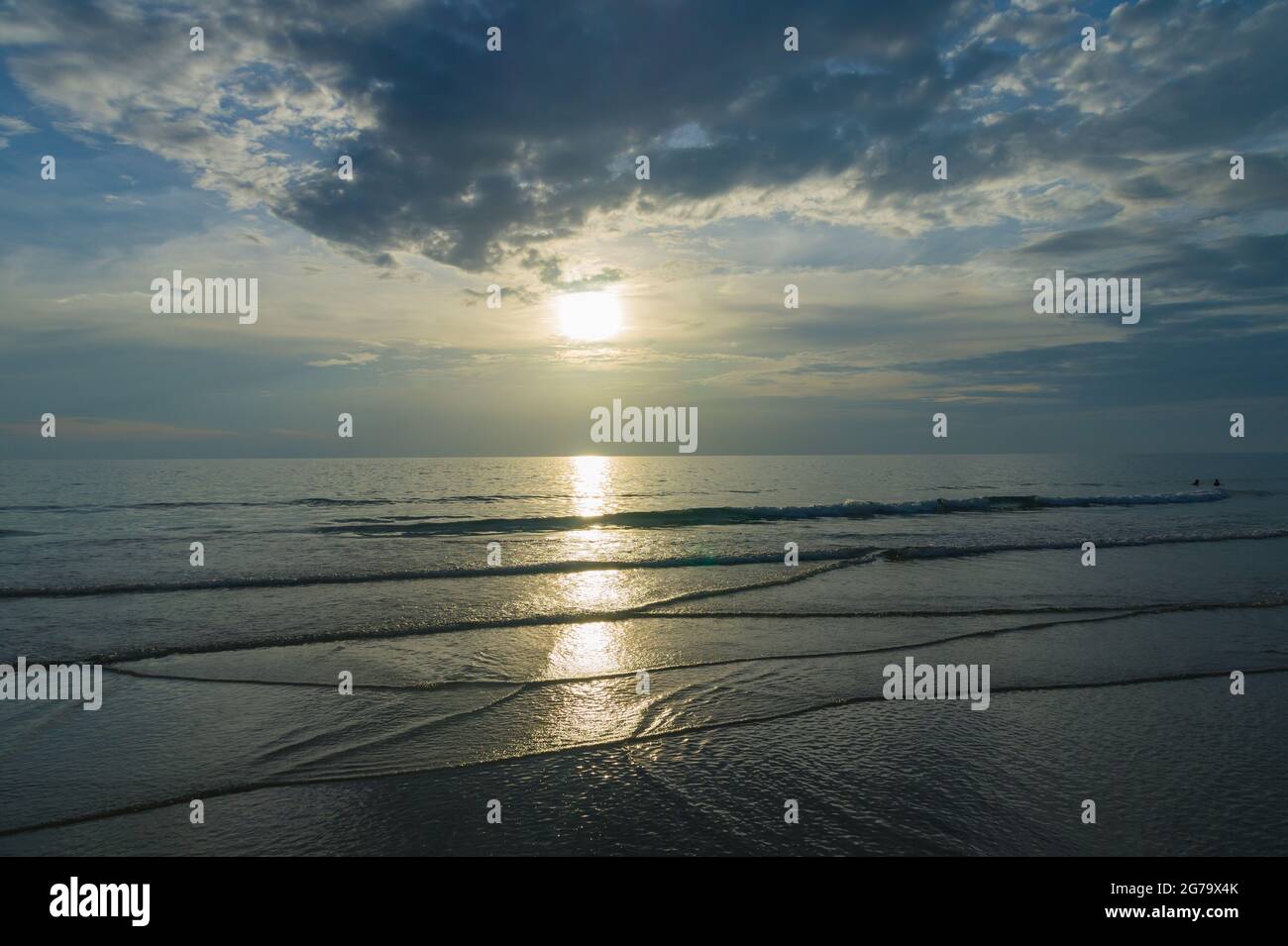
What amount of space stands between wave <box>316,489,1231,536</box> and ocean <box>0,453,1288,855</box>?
11975 mm

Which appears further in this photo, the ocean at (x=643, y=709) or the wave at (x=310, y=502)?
the wave at (x=310, y=502)

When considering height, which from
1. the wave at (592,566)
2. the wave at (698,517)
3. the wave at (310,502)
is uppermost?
the wave at (310,502)

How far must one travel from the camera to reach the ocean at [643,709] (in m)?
5.71

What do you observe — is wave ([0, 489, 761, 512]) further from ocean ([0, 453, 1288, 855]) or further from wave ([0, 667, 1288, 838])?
wave ([0, 667, 1288, 838])

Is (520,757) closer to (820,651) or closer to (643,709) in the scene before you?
(643,709)

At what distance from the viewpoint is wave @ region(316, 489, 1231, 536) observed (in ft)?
117

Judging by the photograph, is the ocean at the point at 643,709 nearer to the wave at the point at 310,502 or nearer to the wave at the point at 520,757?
the wave at the point at 520,757

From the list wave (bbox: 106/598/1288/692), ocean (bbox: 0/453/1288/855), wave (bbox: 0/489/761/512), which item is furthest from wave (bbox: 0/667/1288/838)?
wave (bbox: 0/489/761/512)

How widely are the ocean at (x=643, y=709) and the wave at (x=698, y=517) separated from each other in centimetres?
1197

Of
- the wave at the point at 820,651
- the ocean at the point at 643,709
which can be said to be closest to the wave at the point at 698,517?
the ocean at the point at 643,709

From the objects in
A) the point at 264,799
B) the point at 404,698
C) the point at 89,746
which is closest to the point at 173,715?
the point at 89,746

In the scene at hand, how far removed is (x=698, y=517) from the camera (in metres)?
42.0
